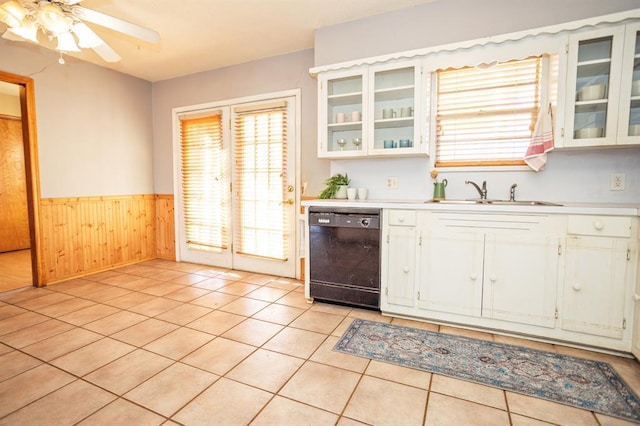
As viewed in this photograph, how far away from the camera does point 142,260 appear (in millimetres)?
4770

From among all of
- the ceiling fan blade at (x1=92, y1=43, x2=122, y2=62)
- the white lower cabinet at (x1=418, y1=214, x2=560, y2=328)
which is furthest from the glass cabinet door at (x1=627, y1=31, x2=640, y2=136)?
the ceiling fan blade at (x1=92, y1=43, x2=122, y2=62)

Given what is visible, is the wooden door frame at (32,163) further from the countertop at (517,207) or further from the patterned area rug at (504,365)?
the patterned area rug at (504,365)

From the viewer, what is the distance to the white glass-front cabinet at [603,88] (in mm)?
2186

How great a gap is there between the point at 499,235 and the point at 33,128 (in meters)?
4.74

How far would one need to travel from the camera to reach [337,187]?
3.21 meters

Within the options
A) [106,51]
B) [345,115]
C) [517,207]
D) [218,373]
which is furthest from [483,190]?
[106,51]

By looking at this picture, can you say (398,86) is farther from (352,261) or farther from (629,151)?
(629,151)

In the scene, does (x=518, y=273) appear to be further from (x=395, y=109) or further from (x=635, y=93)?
(x=395, y=109)

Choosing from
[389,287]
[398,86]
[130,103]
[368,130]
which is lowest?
[389,287]

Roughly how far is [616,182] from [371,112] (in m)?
1.98

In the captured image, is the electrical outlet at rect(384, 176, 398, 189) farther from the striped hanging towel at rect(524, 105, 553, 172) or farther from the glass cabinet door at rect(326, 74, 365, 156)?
the striped hanging towel at rect(524, 105, 553, 172)

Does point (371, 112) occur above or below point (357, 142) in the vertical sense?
above

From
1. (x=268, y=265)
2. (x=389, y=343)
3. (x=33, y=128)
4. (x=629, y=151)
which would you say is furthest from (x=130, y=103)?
(x=629, y=151)

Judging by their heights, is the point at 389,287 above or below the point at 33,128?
below
